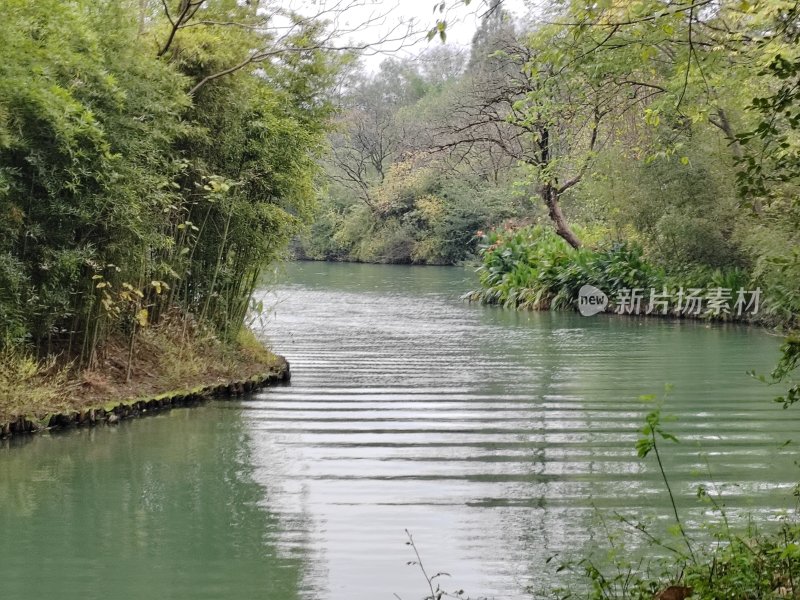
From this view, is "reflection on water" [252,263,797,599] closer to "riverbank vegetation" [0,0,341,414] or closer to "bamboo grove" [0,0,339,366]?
"riverbank vegetation" [0,0,341,414]

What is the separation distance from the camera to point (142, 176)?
23.9 feet

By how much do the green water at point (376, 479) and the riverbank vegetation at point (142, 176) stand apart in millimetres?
782

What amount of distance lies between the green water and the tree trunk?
815 centimetres

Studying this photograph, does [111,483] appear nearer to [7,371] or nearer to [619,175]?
[7,371]

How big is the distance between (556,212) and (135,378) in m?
12.8

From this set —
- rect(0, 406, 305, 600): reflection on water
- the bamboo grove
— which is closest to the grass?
the bamboo grove

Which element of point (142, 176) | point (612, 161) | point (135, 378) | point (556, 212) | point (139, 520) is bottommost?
point (139, 520)

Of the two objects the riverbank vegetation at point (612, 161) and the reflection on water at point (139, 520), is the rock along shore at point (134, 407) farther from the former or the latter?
the riverbank vegetation at point (612, 161)

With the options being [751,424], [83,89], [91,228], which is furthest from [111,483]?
[751,424]

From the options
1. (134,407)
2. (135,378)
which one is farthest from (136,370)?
(134,407)

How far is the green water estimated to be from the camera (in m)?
4.11

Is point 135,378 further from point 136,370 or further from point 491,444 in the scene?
point 491,444

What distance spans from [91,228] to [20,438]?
5.12 ft

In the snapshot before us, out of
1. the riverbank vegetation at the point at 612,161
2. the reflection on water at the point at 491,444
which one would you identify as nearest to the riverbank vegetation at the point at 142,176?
the riverbank vegetation at the point at 612,161
